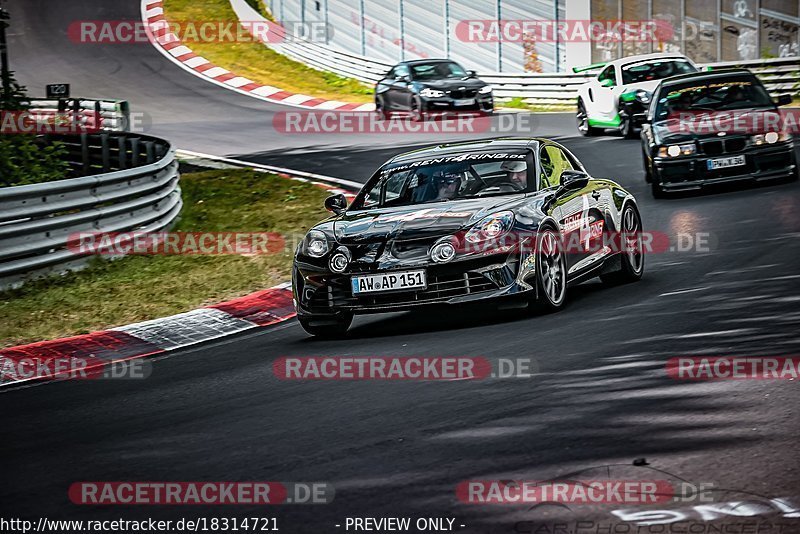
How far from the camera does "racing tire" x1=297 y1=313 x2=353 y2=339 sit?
9.58 m

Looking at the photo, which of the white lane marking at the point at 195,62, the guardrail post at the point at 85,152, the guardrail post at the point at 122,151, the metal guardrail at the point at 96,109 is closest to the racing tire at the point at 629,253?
the guardrail post at the point at 122,151

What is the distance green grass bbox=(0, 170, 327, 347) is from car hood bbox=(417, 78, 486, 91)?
462 inches

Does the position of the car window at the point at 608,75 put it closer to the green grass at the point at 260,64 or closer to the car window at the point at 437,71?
the car window at the point at 437,71

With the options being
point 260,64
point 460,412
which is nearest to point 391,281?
point 460,412

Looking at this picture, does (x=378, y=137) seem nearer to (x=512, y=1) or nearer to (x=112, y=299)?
(x=512, y=1)

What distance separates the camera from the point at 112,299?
12.1m

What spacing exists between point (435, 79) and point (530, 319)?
65.9 feet

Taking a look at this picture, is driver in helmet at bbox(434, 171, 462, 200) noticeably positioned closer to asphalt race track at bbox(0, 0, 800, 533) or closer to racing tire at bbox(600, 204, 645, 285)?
asphalt race track at bbox(0, 0, 800, 533)

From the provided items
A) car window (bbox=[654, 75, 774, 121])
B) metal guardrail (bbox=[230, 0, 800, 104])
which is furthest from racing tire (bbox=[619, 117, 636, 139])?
car window (bbox=[654, 75, 774, 121])

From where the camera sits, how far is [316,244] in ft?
31.2

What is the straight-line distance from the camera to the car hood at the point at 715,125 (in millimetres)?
15375

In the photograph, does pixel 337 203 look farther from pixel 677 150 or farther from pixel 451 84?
pixel 451 84

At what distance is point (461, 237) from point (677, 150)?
7.11 m

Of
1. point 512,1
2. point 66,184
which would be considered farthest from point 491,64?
point 66,184
